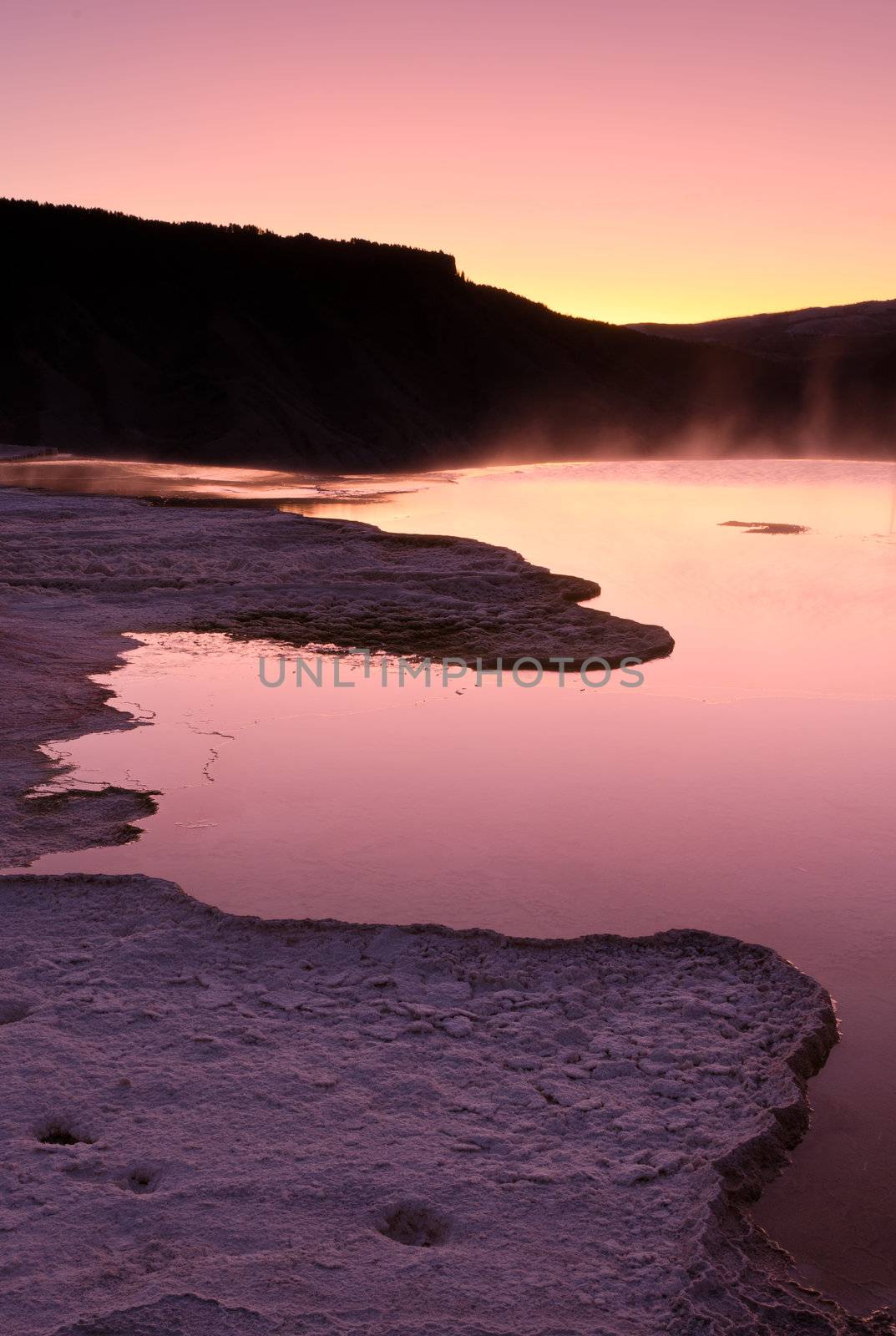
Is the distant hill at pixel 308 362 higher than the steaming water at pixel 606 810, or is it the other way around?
the distant hill at pixel 308 362

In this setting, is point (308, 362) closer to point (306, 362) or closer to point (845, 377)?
point (306, 362)

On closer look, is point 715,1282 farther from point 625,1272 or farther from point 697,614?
point 697,614

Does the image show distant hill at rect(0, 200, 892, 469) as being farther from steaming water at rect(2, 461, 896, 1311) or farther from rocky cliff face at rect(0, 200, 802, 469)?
steaming water at rect(2, 461, 896, 1311)

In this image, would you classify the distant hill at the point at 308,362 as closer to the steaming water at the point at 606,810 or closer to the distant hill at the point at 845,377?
the distant hill at the point at 845,377

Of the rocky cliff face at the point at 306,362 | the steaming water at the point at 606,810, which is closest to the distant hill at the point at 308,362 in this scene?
the rocky cliff face at the point at 306,362

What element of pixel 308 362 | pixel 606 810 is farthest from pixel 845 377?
pixel 606 810

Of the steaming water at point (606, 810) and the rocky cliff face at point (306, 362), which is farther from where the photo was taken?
the rocky cliff face at point (306, 362)
